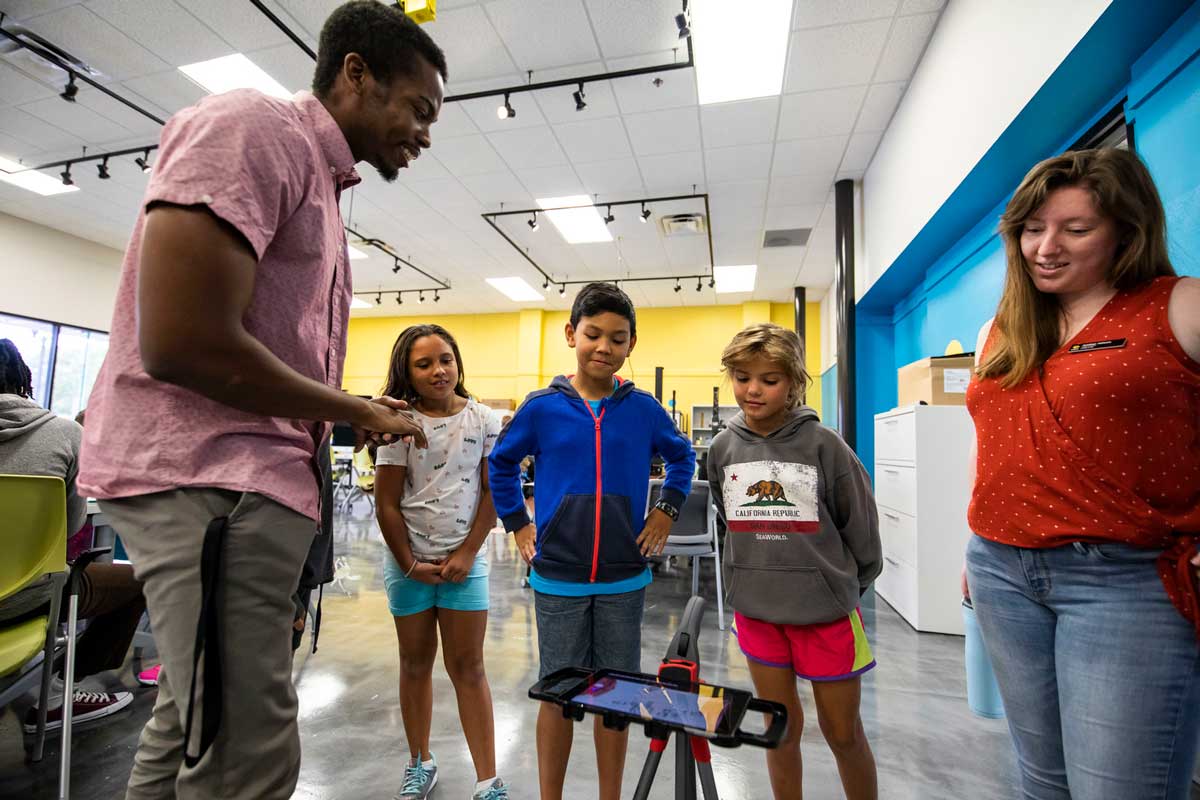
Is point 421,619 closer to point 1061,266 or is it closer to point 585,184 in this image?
point 1061,266

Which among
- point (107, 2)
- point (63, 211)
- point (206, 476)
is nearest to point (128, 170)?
point (63, 211)

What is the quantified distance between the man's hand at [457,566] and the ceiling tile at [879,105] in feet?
14.3

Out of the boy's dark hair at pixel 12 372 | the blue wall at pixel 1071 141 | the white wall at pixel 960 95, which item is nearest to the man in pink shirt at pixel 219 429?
the boy's dark hair at pixel 12 372

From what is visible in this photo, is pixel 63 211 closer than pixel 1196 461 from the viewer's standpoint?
No

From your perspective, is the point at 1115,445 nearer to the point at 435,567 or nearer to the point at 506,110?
the point at 435,567

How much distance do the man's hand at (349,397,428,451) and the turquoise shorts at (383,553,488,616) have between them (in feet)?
2.77

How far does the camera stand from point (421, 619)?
5.27ft

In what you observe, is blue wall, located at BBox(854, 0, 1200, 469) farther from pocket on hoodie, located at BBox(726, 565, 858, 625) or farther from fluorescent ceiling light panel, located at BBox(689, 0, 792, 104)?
pocket on hoodie, located at BBox(726, 565, 858, 625)

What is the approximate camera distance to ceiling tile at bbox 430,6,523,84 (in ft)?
11.5

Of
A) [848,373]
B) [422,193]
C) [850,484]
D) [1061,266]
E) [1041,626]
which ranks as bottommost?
[1041,626]

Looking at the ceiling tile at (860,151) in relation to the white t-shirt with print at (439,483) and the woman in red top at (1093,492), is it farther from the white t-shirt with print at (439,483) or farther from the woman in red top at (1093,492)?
the white t-shirt with print at (439,483)

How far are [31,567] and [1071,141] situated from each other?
442 centimetres

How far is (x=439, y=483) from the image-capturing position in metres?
1.67

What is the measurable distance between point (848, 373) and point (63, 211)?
8980mm
